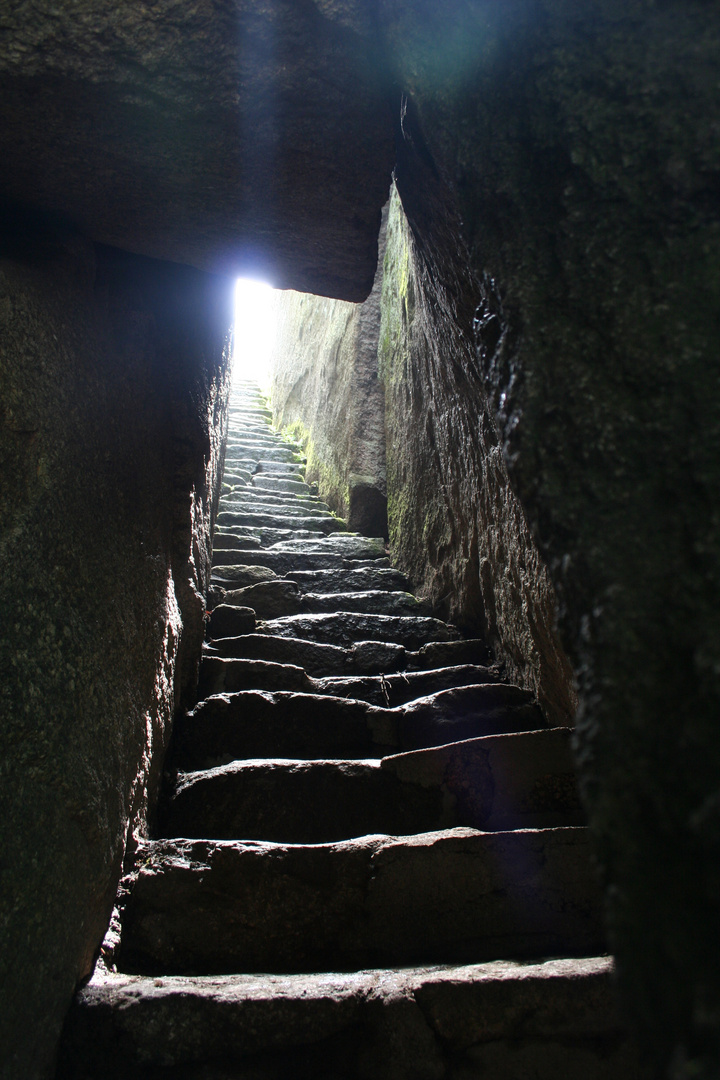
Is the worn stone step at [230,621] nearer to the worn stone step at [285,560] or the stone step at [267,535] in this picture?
the worn stone step at [285,560]

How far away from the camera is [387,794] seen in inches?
72.1

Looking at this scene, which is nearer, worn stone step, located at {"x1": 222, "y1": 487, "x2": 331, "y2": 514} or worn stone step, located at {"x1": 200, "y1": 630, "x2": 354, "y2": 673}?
worn stone step, located at {"x1": 200, "y1": 630, "x2": 354, "y2": 673}

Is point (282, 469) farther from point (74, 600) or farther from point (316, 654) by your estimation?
point (74, 600)

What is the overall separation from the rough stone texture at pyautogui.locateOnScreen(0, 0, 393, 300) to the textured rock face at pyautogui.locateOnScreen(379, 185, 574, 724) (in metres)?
0.24

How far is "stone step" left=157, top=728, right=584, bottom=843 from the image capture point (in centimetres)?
175

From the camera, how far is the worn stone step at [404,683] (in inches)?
96.7

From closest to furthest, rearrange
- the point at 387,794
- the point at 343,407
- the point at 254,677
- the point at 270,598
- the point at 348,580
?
the point at 387,794, the point at 254,677, the point at 270,598, the point at 348,580, the point at 343,407

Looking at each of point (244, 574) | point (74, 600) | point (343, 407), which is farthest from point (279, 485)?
point (74, 600)

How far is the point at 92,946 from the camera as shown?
4.13 ft

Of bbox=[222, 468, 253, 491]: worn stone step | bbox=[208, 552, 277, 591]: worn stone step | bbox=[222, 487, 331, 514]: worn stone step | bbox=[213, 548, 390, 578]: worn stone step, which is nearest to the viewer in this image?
bbox=[208, 552, 277, 591]: worn stone step

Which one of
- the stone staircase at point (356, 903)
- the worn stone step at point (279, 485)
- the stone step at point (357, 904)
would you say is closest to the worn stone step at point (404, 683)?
the stone staircase at point (356, 903)

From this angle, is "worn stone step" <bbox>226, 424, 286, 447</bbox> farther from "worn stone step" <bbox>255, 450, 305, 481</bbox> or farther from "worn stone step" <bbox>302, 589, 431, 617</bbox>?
"worn stone step" <bbox>302, 589, 431, 617</bbox>

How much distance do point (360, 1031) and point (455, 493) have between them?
2208 millimetres

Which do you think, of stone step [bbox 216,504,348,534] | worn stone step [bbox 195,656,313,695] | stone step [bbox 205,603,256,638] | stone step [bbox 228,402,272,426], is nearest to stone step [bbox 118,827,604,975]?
worn stone step [bbox 195,656,313,695]
